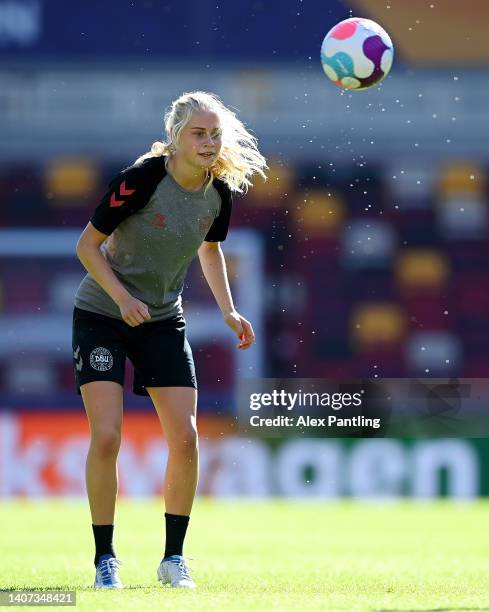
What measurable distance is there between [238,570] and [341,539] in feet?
A: 9.34

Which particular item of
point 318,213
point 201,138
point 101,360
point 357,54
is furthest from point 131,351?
point 318,213

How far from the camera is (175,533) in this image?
5.61 meters

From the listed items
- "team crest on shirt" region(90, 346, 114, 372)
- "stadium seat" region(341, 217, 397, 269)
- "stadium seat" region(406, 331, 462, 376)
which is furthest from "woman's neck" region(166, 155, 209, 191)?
"stadium seat" region(341, 217, 397, 269)

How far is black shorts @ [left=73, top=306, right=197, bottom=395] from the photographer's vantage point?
218 inches

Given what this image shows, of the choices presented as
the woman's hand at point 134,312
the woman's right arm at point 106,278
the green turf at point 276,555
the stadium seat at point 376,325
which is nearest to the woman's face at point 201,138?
the woman's right arm at point 106,278

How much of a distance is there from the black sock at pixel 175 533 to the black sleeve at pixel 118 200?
118 cm

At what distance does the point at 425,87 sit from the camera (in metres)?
20.7

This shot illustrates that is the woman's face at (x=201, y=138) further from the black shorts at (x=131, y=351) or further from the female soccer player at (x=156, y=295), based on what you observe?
the black shorts at (x=131, y=351)

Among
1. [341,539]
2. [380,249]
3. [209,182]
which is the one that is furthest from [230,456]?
[380,249]

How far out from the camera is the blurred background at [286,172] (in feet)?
56.0

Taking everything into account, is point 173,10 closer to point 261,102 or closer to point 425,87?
point 261,102

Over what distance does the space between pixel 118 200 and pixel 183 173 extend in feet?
1.02

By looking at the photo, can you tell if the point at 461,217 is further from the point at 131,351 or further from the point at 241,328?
the point at 131,351

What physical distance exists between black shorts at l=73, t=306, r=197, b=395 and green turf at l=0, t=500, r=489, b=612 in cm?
82
